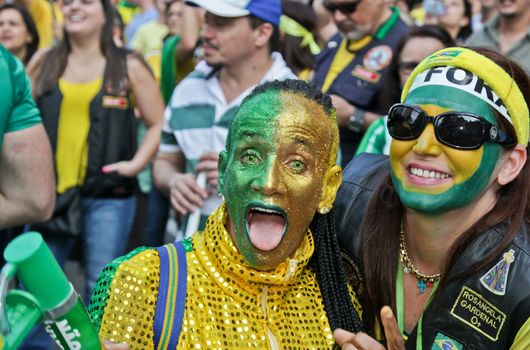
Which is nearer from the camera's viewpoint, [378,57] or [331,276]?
[331,276]

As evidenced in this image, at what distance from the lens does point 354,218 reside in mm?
3166

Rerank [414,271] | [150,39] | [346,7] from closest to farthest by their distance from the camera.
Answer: [414,271] < [346,7] < [150,39]

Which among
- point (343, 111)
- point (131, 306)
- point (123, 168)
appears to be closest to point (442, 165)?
point (131, 306)

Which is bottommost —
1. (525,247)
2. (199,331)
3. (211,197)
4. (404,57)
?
(211,197)

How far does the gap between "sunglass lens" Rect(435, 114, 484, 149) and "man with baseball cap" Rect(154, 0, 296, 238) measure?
1.87 meters

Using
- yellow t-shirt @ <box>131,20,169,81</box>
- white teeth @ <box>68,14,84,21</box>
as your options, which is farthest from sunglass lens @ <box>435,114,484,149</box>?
yellow t-shirt @ <box>131,20,169,81</box>

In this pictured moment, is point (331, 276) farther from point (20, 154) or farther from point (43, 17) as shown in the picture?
point (43, 17)

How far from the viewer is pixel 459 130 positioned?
2.87 m

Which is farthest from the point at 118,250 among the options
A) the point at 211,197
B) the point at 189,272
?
the point at 189,272

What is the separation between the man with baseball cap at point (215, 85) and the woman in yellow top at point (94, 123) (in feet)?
2.18

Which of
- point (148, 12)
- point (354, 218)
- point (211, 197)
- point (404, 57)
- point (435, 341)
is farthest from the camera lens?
point (148, 12)

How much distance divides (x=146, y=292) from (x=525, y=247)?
3.70 feet

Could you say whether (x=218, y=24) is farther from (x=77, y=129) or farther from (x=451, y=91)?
(x=451, y=91)

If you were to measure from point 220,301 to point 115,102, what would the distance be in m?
3.12
